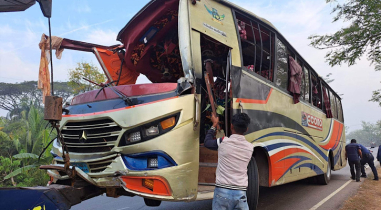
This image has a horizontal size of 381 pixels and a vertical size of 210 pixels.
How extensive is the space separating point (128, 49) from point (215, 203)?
3389mm

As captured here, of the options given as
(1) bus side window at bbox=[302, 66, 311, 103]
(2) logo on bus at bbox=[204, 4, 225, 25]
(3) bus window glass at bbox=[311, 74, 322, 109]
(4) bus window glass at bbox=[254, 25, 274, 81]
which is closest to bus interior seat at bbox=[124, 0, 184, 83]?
(2) logo on bus at bbox=[204, 4, 225, 25]

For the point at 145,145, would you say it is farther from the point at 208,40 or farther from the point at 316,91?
the point at 316,91

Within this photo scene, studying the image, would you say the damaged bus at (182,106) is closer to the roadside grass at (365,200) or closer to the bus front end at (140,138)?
the bus front end at (140,138)

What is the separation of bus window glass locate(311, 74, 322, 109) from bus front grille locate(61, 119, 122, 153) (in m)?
6.07

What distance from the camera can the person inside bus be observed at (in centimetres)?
261

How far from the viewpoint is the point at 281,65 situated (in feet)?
17.7

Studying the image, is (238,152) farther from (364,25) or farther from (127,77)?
(364,25)

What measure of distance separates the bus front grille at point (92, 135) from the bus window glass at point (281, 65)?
10.7 ft

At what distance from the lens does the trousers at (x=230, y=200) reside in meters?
2.59

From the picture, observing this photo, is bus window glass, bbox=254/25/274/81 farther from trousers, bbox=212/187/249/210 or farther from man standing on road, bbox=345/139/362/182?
man standing on road, bbox=345/139/362/182

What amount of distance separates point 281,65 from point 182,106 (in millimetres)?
2973

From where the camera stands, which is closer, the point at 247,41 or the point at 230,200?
the point at 230,200

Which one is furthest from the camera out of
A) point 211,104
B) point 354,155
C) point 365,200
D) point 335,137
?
point 354,155

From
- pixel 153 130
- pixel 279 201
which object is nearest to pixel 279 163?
pixel 279 201
